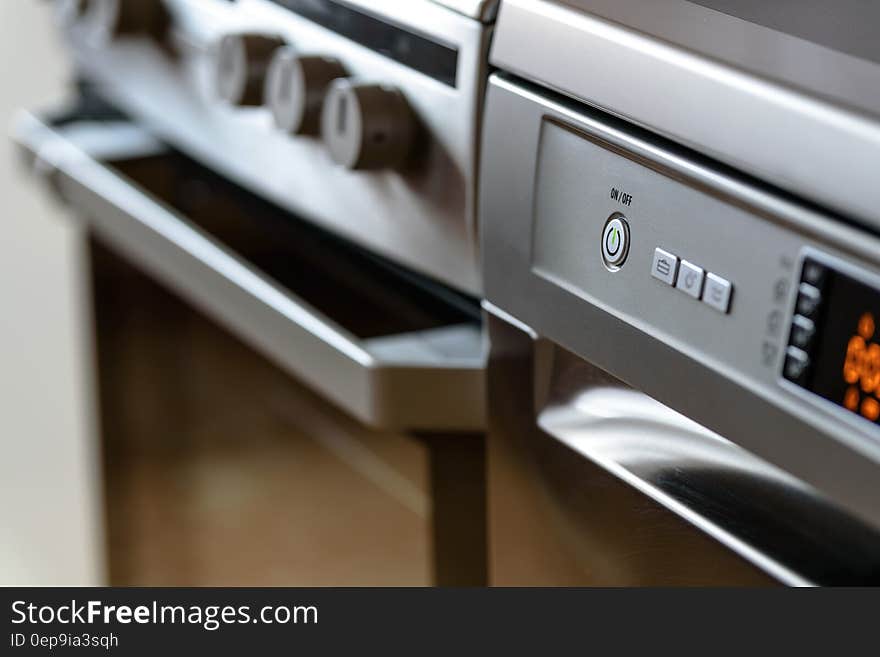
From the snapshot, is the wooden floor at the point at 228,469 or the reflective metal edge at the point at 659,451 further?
the wooden floor at the point at 228,469

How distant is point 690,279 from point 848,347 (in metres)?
0.06

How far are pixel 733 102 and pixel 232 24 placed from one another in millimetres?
335

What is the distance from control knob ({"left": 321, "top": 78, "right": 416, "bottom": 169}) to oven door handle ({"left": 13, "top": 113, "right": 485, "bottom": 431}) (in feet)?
0.26

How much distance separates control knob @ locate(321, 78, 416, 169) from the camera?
0.53 m

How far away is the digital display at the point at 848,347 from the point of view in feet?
1.14

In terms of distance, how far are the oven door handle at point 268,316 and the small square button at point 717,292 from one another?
16 cm

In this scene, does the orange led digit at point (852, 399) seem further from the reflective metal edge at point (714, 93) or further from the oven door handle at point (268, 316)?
the oven door handle at point (268, 316)

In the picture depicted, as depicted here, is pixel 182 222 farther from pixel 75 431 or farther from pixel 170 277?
pixel 75 431

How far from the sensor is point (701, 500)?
1.41 feet

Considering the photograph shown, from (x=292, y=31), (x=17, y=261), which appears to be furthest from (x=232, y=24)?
(x=17, y=261)

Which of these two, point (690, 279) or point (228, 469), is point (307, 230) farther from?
point (690, 279)

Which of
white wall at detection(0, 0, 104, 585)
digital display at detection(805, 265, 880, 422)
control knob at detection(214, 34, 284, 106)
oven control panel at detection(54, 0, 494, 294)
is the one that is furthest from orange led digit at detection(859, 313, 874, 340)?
white wall at detection(0, 0, 104, 585)

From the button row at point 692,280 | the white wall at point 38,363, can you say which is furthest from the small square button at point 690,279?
the white wall at point 38,363

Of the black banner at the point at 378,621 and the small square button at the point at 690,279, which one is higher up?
the small square button at the point at 690,279
